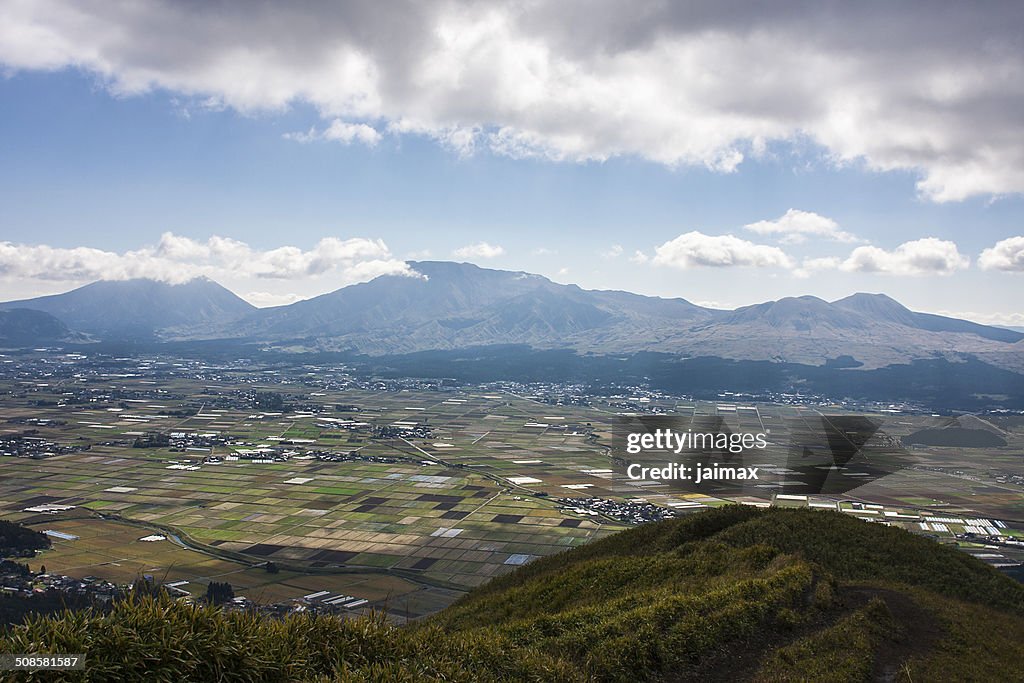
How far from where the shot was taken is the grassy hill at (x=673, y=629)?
31.6ft

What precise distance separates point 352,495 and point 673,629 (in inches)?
3065

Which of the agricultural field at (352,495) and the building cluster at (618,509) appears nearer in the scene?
the agricultural field at (352,495)

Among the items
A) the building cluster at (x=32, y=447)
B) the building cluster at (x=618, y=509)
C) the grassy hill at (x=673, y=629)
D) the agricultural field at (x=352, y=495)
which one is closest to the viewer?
the grassy hill at (x=673, y=629)

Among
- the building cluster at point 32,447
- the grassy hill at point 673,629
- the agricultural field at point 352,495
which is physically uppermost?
the grassy hill at point 673,629

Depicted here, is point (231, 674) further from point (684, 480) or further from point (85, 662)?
point (684, 480)

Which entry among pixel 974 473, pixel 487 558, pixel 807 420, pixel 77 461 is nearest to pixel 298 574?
pixel 487 558

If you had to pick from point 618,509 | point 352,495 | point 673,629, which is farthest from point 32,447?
point 673,629

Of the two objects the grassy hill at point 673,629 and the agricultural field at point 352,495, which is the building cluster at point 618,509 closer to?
the agricultural field at point 352,495

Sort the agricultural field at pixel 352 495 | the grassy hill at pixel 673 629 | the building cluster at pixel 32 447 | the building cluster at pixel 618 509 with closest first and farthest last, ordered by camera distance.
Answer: the grassy hill at pixel 673 629
the agricultural field at pixel 352 495
the building cluster at pixel 618 509
the building cluster at pixel 32 447

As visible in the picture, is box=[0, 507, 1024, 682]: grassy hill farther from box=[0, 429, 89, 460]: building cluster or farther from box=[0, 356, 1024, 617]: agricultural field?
box=[0, 429, 89, 460]: building cluster

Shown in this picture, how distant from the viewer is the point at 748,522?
32.2m

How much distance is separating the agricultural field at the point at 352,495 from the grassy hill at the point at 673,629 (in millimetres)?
15816

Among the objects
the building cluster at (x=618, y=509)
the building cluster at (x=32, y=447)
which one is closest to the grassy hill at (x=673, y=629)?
the building cluster at (x=618, y=509)

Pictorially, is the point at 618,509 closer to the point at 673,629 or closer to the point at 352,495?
the point at 352,495
